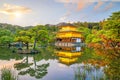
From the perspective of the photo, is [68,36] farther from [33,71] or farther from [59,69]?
[33,71]

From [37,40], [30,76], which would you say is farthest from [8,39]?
[30,76]

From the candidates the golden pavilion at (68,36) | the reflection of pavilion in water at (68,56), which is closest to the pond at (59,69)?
the reflection of pavilion in water at (68,56)

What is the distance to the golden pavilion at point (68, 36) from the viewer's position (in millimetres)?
47500

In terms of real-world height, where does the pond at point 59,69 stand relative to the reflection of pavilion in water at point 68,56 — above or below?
above

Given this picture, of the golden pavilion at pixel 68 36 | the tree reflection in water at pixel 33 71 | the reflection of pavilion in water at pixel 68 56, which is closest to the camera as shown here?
the tree reflection in water at pixel 33 71

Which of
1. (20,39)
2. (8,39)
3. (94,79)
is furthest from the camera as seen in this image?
(8,39)

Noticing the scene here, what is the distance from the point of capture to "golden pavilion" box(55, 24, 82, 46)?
156ft

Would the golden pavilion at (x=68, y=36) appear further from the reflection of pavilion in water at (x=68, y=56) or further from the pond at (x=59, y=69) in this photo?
the pond at (x=59, y=69)

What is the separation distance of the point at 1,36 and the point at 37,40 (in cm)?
1358

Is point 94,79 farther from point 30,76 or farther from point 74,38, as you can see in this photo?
point 74,38

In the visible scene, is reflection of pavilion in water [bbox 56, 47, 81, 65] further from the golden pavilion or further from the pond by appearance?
the golden pavilion

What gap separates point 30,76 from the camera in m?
12.7

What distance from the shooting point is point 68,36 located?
4891cm

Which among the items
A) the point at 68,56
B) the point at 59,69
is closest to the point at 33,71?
the point at 59,69
